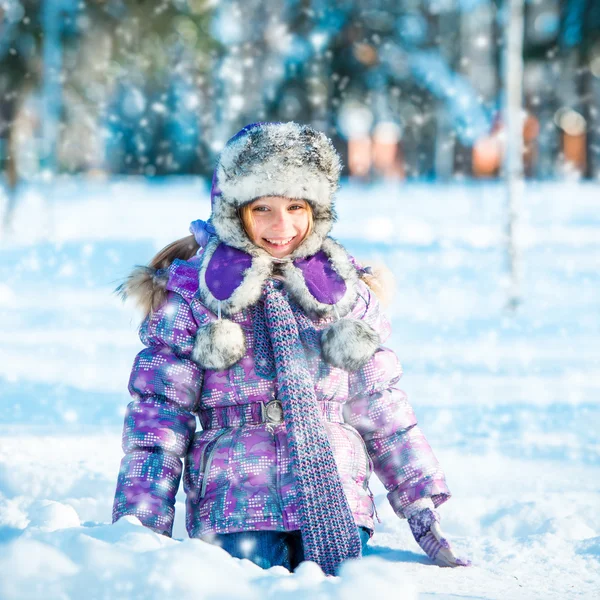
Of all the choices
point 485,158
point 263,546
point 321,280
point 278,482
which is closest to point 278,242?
point 321,280

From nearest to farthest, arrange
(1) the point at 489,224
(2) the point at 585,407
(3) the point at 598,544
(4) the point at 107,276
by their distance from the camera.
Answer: (3) the point at 598,544 → (2) the point at 585,407 → (4) the point at 107,276 → (1) the point at 489,224

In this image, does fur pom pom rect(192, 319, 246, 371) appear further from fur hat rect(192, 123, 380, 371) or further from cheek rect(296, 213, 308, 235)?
cheek rect(296, 213, 308, 235)

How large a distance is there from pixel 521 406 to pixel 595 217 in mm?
11196

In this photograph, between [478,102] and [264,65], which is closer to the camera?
[264,65]

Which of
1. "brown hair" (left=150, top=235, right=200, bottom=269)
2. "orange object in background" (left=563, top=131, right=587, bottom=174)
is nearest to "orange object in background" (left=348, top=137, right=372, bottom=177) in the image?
"orange object in background" (left=563, top=131, right=587, bottom=174)

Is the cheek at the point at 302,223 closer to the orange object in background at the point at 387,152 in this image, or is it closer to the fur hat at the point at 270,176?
the fur hat at the point at 270,176

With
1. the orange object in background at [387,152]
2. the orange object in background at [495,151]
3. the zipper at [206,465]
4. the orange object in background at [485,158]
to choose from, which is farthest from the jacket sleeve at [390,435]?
the orange object in background at [387,152]

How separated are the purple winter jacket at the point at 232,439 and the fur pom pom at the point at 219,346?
9 centimetres

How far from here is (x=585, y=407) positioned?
5.59 meters

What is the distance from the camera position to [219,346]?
8.33ft

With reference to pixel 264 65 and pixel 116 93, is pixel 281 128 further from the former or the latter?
pixel 116 93

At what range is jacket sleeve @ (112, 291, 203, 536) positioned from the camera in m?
2.55

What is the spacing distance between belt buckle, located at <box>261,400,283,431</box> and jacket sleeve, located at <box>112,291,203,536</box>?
0.72ft

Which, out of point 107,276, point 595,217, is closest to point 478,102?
point 595,217
